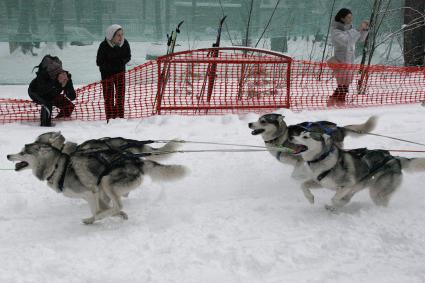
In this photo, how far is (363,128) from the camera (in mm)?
4910

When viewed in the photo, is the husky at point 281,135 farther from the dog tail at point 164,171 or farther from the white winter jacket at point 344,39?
the white winter jacket at point 344,39

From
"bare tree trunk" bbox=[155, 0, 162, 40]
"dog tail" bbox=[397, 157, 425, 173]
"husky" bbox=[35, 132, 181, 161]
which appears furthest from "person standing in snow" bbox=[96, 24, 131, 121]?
"dog tail" bbox=[397, 157, 425, 173]

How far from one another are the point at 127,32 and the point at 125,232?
24.0 ft

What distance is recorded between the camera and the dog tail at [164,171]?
373 centimetres

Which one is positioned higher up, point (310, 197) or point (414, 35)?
point (414, 35)

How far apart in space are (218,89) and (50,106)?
9.41 ft

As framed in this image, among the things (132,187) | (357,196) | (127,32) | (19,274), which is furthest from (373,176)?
(127,32)

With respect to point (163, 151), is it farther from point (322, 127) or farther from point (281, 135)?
point (322, 127)

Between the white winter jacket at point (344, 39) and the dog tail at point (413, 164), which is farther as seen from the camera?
the white winter jacket at point (344, 39)

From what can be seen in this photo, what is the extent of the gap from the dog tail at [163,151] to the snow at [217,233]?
0.33 metres

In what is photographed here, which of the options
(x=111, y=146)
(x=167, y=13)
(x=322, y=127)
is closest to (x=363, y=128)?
(x=322, y=127)

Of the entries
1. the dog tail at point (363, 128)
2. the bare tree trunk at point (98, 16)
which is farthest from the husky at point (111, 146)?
the bare tree trunk at point (98, 16)

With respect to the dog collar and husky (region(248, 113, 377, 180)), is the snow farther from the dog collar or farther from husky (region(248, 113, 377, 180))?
the dog collar

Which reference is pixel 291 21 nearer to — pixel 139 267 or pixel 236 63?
Answer: pixel 236 63
